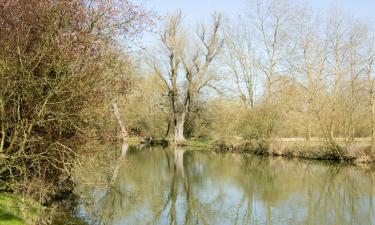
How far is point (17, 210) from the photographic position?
32.2 ft

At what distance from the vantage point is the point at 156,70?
4634 cm

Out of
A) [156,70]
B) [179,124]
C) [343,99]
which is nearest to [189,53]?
[156,70]

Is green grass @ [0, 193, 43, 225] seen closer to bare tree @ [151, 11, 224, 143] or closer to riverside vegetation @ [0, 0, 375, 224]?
riverside vegetation @ [0, 0, 375, 224]

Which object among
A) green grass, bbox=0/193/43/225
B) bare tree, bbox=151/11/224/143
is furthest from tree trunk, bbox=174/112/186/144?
green grass, bbox=0/193/43/225

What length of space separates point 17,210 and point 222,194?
29.4 feet

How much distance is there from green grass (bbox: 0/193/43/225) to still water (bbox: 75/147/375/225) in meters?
1.42

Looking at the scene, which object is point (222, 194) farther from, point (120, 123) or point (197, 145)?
point (197, 145)

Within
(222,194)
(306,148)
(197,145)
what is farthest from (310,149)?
(197,145)

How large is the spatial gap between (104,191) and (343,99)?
19164mm

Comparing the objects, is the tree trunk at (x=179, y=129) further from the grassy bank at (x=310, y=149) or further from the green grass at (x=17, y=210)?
the green grass at (x=17, y=210)

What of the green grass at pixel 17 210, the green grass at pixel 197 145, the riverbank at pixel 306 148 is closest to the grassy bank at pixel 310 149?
the riverbank at pixel 306 148

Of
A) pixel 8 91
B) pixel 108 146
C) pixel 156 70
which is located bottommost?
pixel 108 146

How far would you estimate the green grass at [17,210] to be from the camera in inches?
353

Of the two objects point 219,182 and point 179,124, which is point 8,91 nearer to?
point 219,182
